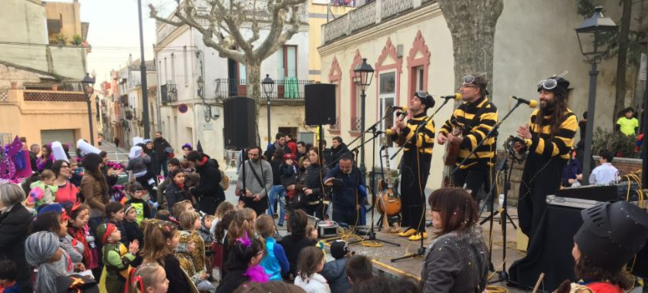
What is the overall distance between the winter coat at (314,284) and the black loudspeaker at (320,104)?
376cm

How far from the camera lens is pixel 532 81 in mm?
10930

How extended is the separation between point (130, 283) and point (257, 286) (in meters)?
2.27

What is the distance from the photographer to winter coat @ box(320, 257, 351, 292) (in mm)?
3887

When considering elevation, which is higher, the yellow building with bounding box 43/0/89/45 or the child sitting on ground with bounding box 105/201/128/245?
the yellow building with bounding box 43/0/89/45

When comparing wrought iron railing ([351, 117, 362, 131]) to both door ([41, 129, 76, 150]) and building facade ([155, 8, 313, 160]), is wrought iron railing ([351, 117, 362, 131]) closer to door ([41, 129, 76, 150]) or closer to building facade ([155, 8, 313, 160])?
building facade ([155, 8, 313, 160])

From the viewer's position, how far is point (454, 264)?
2.30m

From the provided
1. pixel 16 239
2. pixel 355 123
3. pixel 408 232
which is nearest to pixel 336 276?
pixel 408 232

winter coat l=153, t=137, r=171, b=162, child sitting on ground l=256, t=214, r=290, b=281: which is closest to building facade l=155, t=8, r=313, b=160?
winter coat l=153, t=137, r=171, b=162

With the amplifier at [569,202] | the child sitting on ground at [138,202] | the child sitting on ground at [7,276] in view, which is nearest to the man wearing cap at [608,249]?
the amplifier at [569,202]

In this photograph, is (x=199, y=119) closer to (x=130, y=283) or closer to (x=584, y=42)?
(x=584, y=42)

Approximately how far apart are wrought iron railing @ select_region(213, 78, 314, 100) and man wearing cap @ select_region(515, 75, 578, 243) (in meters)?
18.5

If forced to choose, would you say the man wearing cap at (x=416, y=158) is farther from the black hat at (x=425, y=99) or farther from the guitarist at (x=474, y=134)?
the guitarist at (x=474, y=134)

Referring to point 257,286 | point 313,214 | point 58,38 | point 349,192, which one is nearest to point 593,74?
point 349,192

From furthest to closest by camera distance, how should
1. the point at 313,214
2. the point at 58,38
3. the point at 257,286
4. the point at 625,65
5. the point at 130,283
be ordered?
the point at 58,38 < the point at 625,65 < the point at 313,214 < the point at 130,283 < the point at 257,286
